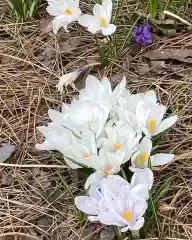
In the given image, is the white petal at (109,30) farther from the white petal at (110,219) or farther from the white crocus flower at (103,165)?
the white petal at (110,219)

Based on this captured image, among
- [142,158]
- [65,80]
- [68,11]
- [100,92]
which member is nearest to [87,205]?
[142,158]

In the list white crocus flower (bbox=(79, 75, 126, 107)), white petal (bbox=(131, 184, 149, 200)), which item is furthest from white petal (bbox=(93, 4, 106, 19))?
white petal (bbox=(131, 184, 149, 200))

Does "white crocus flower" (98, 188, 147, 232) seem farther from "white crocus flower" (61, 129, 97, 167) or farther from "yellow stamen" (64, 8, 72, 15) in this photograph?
"yellow stamen" (64, 8, 72, 15)

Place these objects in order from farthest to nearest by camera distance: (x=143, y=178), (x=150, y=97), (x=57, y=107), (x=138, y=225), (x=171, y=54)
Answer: (x=171, y=54) < (x=57, y=107) < (x=150, y=97) < (x=143, y=178) < (x=138, y=225)

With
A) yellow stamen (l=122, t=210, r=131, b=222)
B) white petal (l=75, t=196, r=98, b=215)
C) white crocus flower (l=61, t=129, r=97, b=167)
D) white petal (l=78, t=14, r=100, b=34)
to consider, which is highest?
white petal (l=78, t=14, r=100, b=34)

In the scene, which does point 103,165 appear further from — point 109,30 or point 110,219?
point 109,30

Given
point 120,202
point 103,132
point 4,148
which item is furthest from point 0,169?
point 120,202
